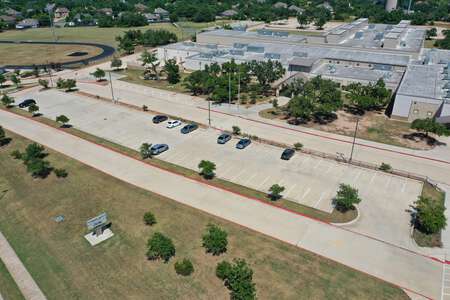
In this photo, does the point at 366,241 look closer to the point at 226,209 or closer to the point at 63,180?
the point at 226,209

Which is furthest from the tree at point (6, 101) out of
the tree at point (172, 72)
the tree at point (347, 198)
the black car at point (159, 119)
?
the tree at point (347, 198)

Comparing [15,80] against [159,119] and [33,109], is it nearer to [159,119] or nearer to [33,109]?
[33,109]

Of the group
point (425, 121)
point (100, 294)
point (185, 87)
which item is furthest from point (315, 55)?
point (100, 294)

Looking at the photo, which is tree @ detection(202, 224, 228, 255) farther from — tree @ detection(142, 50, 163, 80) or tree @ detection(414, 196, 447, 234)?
tree @ detection(142, 50, 163, 80)

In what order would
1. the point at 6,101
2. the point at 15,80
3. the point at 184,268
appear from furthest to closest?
the point at 15,80
the point at 6,101
the point at 184,268

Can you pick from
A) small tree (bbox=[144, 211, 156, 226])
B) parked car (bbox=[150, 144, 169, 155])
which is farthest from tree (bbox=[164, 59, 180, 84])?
small tree (bbox=[144, 211, 156, 226])

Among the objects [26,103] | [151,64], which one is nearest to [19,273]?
[26,103]
